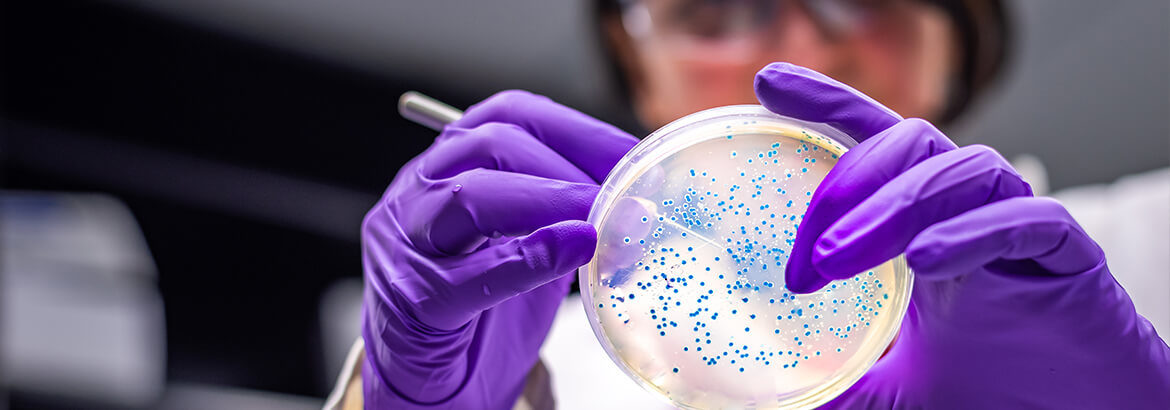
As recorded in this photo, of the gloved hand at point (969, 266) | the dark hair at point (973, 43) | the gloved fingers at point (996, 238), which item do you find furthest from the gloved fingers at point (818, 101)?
the dark hair at point (973, 43)

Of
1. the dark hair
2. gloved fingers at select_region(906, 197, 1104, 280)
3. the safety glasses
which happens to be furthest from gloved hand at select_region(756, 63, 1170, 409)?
the dark hair

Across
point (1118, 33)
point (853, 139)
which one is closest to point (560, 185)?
point (853, 139)

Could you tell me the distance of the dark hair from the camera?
1.50m

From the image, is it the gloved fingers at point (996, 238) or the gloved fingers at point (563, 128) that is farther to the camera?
the gloved fingers at point (563, 128)

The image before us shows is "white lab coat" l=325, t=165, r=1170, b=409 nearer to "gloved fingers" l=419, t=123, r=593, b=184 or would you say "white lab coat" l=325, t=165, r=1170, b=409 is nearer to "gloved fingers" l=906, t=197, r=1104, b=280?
"gloved fingers" l=419, t=123, r=593, b=184

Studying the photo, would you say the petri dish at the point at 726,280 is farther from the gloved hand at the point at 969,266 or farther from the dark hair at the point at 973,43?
the dark hair at the point at 973,43

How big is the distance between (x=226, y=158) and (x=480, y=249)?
1957mm

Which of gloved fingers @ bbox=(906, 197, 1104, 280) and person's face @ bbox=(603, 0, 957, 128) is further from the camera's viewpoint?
person's face @ bbox=(603, 0, 957, 128)

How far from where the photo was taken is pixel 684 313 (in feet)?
2.05

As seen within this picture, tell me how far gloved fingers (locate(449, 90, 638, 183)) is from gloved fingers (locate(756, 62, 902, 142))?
0.16 meters

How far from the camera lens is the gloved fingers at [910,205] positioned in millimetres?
581

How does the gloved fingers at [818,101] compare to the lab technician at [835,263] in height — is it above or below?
above

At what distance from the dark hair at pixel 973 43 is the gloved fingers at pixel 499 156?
3.03 ft

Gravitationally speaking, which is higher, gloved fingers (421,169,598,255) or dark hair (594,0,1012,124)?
gloved fingers (421,169,598,255)
